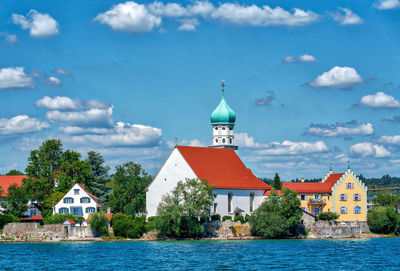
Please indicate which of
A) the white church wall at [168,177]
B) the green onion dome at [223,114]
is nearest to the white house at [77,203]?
the white church wall at [168,177]

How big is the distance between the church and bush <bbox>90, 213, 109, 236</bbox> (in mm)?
8332

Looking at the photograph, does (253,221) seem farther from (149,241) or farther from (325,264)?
(325,264)

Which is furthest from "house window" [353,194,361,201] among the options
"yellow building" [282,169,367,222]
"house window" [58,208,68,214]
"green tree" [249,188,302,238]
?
"house window" [58,208,68,214]

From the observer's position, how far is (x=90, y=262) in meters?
60.0

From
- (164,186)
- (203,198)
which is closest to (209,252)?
(203,198)

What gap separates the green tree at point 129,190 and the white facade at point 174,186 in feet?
11.8

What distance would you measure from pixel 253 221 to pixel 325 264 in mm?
27693

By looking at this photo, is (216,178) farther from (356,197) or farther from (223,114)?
(223,114)

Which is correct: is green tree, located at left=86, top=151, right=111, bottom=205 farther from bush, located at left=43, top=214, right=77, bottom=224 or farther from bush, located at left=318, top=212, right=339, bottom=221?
bush, located at left=318, top=212, right=339, bottom=221

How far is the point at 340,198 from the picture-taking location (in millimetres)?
97688

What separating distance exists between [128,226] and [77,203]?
13.0 m

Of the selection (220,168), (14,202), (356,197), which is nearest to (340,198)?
(356,197)

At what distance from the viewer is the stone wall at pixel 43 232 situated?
285 feet

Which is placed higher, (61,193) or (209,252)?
(61,193)
